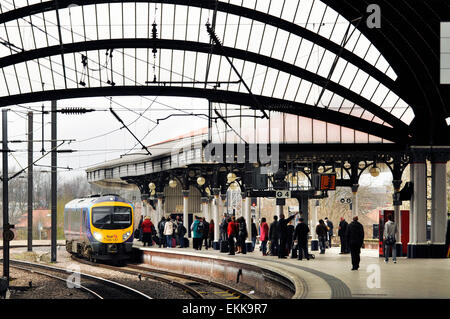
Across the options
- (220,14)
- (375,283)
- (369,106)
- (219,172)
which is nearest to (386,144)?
(369,106)

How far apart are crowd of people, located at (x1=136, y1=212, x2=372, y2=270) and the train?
1.79m

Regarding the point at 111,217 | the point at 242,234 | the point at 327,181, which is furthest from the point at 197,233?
the point at 327,181

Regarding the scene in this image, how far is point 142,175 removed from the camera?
4931cm

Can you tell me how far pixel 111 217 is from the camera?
38.1 meters

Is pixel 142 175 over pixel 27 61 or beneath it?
beneath

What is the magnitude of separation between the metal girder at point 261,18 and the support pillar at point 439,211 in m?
3.38

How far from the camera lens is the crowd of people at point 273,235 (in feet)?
78.0

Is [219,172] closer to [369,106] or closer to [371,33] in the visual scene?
[369,106]

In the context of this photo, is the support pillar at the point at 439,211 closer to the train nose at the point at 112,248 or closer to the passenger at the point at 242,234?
the passenger at the point at 242,234

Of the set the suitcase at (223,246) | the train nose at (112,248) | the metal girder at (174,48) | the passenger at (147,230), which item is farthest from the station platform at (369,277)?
the passenger at (147,230)

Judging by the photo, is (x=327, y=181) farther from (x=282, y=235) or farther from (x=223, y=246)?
(x=223, y=246)

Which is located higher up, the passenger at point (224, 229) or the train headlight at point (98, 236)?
the passenger at point (224, 229)

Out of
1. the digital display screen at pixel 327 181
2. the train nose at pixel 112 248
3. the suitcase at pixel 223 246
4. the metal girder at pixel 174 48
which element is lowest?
the train nose at pixel 112 248
